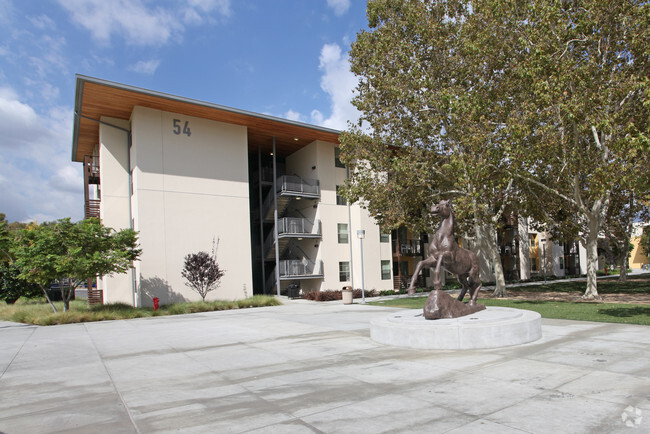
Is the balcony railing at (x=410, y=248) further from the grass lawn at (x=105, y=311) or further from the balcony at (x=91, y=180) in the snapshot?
the balcony at (x=91, y=180)

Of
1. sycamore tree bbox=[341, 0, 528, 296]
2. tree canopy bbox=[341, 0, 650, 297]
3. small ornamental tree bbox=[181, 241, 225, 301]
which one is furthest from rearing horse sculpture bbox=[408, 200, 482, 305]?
small ornamental tree bbox=[181, 241, 225, 301]

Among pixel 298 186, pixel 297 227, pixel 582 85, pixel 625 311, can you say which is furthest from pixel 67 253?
pixel 625 311

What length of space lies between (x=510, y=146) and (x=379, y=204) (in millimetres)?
8323

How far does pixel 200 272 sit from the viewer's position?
24906 millimetres

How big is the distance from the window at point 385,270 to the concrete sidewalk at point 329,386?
21.8 m

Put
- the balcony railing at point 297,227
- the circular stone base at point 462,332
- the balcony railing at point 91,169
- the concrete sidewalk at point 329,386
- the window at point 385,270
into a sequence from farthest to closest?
the window at point 385,270, the balcony railing at point 91,169, the balcony railing at point 297,227, the circular stone base at point 462,332, the concrete sidewalk at point 329,386

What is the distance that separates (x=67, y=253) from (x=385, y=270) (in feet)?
72.0

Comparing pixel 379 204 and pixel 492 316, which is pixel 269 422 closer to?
pixel 492 316

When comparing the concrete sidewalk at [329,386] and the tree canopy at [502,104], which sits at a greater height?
the tree canopy at [502,104]

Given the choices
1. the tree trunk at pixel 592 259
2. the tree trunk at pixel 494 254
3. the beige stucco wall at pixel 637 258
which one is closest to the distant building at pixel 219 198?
the tree trunk at pixel 494 254

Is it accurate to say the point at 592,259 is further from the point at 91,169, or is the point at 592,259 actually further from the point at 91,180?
the point at 91,180

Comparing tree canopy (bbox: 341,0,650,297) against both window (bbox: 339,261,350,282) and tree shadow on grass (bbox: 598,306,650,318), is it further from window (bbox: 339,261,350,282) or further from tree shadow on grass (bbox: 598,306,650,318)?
window (bbox: 339,261,350,282)

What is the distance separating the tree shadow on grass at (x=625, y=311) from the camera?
47.4 feet

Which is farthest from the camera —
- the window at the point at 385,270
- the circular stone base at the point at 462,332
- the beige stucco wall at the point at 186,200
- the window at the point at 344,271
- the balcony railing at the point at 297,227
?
the window at the point at 385,270
